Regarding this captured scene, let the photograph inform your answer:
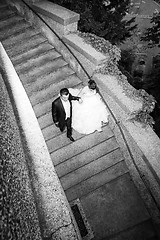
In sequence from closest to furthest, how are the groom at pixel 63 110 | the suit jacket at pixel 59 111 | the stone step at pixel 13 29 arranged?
the groom at pixel 63 110
the suit jacket at pixel 59 111
the stone step at pixel 13 29

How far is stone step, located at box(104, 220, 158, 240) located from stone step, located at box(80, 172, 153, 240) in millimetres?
19

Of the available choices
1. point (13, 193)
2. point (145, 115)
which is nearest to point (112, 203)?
point (145, 115)

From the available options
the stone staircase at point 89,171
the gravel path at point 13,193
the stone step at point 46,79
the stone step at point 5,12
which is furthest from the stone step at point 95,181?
the stone step at point 5,12

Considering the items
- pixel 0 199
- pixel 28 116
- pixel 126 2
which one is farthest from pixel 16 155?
pixel 126 2

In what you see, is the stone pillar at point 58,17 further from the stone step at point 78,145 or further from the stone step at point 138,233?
the stone step at point 138,233

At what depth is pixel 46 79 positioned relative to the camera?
21.4 ft

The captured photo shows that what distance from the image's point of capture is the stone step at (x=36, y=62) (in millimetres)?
6613

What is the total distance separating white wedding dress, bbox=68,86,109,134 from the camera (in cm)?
546

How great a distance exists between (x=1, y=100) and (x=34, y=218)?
1.49 metres

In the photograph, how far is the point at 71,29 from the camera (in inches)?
257

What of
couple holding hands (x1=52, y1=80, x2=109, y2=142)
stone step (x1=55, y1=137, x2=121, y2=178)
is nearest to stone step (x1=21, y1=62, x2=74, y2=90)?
couple holding hands (x1=52, y1=80, x2=109, y2=142)

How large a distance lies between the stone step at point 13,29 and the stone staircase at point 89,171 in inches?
41.2

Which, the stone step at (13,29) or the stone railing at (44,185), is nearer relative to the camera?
the stone railing at (44,185)

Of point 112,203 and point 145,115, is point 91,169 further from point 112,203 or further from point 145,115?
point 145,115
